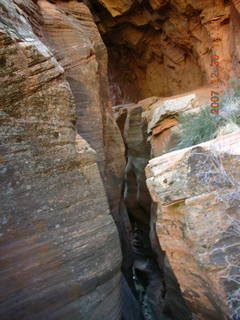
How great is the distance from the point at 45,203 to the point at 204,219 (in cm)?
182

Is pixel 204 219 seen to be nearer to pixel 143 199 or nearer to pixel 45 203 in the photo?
pixel 45 203

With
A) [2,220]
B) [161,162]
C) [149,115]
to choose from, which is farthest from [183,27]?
[2,220]

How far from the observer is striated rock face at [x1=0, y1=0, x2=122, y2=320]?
2.77 meters

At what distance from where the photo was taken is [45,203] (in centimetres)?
298

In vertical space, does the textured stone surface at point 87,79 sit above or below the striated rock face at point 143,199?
above

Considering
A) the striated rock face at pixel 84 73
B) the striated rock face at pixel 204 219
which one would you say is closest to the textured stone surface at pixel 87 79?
the striated rock face at pixel 84 73

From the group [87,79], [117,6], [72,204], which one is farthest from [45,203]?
[117,6]

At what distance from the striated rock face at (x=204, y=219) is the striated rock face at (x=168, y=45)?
5213 millimetres

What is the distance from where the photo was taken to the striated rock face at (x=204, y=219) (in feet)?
9.14

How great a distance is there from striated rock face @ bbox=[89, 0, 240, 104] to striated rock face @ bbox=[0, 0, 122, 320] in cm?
585

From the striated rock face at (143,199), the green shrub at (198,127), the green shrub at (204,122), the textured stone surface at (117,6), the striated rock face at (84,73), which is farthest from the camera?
the textured stone surface at (117,6)

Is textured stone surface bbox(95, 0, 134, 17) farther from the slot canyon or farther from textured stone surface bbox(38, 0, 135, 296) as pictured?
the slot canyon

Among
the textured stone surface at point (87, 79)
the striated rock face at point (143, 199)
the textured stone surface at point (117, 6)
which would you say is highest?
the textured stone surface at point (117, 6)

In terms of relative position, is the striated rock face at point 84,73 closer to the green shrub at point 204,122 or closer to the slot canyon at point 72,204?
the slot canyon at point 72,204
